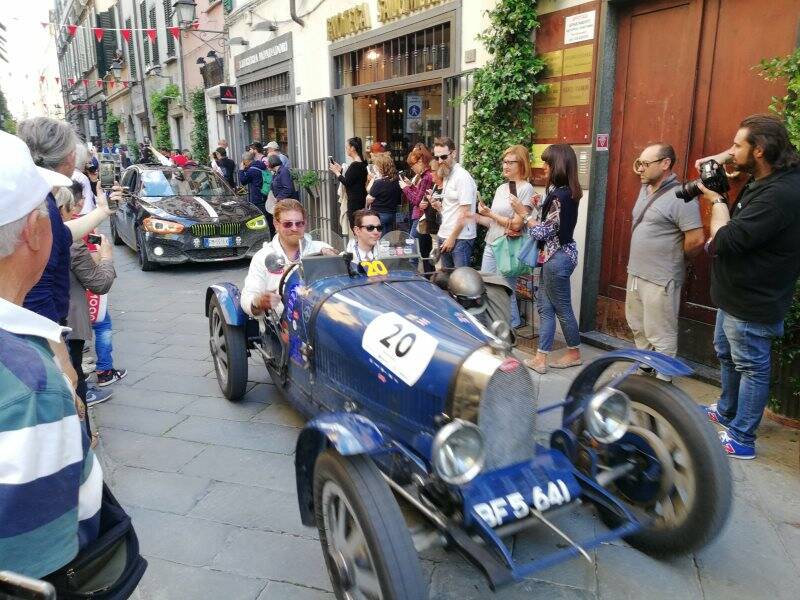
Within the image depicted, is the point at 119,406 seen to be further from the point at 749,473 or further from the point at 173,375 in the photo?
the point at 749,473

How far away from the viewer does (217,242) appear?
8.37 metres

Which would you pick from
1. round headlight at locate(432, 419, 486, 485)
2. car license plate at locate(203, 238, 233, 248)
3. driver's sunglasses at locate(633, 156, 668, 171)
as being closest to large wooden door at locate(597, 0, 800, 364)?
driver's sunglasses at locate(633, 156, 668, 171)

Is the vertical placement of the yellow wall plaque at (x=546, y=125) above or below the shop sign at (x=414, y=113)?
below

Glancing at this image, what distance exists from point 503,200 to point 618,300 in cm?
133

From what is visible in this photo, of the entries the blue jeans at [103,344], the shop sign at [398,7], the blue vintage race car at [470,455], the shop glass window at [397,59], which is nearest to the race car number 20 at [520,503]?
the blue vintage race car at [470,455]

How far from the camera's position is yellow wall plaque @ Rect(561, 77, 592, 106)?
4922 mm

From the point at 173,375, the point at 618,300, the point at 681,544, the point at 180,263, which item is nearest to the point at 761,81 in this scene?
the point at 618,300

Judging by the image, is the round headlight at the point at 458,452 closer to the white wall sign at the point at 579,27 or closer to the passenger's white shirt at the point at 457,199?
the passenger's white shirt at the point at 457,199

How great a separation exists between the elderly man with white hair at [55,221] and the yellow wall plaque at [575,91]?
385cm

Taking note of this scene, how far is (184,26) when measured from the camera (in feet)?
48.9

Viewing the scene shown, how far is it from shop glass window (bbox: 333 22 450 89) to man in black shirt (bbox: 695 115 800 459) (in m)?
4.65

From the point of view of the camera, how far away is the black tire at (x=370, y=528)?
5.73ft

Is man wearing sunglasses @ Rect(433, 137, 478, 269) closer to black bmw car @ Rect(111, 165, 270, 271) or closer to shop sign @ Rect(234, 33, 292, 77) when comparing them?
black bmw car @ Rect(111, 165, 270, 271)

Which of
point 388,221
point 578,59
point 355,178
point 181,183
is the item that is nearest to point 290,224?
point 578,59
